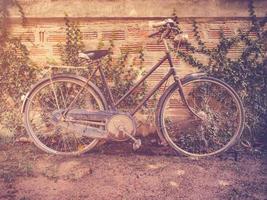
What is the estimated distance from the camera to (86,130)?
14.7 ft

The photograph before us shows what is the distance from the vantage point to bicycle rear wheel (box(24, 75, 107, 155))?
176 inches

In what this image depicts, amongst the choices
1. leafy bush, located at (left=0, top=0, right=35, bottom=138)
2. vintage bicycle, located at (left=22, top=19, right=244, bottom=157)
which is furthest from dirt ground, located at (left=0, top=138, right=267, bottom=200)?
leafy bush, located at (left=0, top=0, right=35, bottom=138)

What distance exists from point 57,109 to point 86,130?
47 cm

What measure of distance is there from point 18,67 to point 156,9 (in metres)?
1.93

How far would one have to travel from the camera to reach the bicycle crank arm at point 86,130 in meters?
4.48

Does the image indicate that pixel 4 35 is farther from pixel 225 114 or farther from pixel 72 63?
pixel 225 114

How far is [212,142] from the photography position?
Answer: 494 cm

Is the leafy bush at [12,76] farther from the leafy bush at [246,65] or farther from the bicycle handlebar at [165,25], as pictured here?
the leafy bush at [246,65]

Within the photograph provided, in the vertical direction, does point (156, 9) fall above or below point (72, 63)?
above

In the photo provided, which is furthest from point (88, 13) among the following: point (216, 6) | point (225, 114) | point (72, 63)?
point (225, 114)

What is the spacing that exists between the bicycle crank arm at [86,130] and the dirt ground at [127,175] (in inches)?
11.7

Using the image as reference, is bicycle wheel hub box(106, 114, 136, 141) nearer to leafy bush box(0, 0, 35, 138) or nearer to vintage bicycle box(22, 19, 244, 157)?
vintage bicycle box(22, 19, 244, 157)

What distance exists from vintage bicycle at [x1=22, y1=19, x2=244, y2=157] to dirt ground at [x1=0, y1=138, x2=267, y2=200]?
0.61ft

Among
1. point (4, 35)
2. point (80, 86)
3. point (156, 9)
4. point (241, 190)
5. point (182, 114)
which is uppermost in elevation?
point (156, 9)
